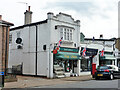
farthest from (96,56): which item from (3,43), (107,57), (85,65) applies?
(3,43)

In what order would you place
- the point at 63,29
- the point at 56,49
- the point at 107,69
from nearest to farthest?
the point at 107,69 < the point at 56,49 < the point at 63,29

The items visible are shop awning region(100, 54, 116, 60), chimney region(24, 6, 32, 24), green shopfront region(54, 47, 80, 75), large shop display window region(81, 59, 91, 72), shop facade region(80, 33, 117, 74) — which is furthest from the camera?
shop awning region(100, 54, 116, 60)

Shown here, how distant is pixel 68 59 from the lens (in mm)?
23719

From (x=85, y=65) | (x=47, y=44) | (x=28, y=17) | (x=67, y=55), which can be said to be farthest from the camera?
(x=85, y=65)

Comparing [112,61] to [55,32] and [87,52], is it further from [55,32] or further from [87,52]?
[55,32]

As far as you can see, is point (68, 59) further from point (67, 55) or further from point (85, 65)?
point (85, 65)

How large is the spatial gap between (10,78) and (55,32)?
779 cm

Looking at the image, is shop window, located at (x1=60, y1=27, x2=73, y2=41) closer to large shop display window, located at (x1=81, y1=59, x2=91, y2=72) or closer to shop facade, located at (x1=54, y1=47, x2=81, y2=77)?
shop facade, located at (x1=54, y1=47, x2=81, y2=77)

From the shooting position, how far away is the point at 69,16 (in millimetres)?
23953

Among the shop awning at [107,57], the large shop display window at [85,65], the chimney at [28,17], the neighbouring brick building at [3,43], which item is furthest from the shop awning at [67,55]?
the chimney at [28,17]

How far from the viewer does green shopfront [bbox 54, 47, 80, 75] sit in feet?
Result: 71.3

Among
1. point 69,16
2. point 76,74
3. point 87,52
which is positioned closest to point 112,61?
point 87,52

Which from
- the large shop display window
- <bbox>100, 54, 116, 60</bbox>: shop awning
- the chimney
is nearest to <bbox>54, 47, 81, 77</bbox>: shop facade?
the large shop display window

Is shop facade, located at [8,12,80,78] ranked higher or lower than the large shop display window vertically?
higher
